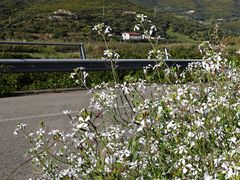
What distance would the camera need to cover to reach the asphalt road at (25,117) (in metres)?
6.34

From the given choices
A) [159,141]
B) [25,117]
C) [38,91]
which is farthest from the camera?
[38,91]

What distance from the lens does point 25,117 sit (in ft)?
30.1

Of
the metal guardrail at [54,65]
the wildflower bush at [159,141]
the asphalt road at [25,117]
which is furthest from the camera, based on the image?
→ the metal guardrail at [54,65]

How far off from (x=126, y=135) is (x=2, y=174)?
2.26 meters

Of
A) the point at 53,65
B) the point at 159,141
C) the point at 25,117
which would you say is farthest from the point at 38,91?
the point at 159,141

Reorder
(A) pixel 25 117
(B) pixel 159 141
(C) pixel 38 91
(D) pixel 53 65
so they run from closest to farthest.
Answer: (B) pixel 159 141 → (A) pixel 25 117 → (C) pixel 38 91 → (D) pixel 53 65

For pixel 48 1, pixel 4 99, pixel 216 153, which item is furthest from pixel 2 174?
pixel 48 1

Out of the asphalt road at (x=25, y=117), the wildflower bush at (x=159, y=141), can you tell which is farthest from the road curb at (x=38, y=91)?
the wildflower bush at (x=159, y=141)

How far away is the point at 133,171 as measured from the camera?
326 centimetres

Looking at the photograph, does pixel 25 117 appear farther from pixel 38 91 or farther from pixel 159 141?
pixel 159 141

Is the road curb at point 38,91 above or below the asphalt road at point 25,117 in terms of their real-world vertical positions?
below

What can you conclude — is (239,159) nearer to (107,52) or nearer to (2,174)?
(107,52)

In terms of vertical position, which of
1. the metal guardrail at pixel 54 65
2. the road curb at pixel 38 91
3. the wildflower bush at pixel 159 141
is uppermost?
the wildflower bush at pixel 159 141

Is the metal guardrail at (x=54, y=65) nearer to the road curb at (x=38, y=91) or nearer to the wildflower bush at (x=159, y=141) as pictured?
the road curb at (x=38, y=91)
